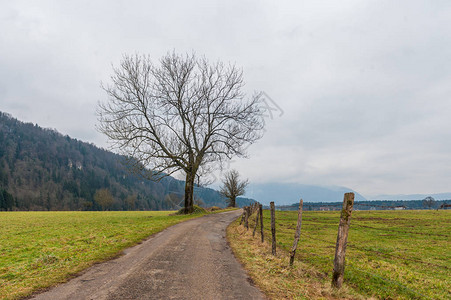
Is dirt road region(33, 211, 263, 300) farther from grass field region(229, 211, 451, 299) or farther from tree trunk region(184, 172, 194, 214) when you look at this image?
tree trunk region(184, 172, 194, 214)

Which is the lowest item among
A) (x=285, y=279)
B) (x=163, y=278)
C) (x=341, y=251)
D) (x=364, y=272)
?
(x=364, y=272)

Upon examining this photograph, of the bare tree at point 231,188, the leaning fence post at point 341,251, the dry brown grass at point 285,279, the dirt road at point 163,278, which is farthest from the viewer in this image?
the bare tree at point 231,188

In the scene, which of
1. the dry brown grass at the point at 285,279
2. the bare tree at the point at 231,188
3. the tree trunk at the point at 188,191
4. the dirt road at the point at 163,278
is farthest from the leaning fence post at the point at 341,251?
the bare tree at the point at 231,188

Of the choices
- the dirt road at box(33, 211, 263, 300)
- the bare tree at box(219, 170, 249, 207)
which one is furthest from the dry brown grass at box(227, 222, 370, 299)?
the bare tree at box(219, 170, 249, 207)

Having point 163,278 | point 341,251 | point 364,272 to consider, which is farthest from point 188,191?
point 341,251

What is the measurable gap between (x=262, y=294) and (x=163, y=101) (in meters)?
29.3

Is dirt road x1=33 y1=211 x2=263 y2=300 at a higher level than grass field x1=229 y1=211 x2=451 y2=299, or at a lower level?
higher

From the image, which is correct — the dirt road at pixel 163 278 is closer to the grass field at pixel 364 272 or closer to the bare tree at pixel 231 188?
the grass field at pixel 364 272

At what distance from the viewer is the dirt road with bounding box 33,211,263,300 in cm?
646

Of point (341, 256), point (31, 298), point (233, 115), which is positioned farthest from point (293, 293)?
point (233, 115)

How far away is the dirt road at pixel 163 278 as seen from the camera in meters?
6.46

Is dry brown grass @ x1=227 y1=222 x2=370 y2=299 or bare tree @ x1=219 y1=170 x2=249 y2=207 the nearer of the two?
dry brown grass @ x1=227 y1=222 x2=370 y2=299

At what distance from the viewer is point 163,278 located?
25.3ft

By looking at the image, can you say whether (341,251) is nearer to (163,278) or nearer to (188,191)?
(163,278)
